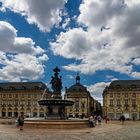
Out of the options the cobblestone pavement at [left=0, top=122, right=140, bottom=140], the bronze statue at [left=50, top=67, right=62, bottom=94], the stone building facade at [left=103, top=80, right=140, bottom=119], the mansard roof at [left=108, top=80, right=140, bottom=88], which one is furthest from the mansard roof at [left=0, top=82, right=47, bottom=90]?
the cobblestone pavement at [left=0, top=122, right=140, bottom=140]

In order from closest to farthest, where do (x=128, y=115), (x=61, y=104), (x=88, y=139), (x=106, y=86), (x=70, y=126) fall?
(x=88, y=139) → (x=70, y=126) → (x=61, y=104) → (x=128, y=115) → (x=106, y=86)

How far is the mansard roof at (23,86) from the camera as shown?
13436 cm

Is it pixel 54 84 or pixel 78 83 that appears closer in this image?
pixel 54 84

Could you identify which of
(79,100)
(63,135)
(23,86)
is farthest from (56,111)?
(23,86)

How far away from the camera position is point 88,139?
2309 cm

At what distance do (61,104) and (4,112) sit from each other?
9732 centimetres

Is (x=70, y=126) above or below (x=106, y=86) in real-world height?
below

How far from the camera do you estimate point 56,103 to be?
42781mm

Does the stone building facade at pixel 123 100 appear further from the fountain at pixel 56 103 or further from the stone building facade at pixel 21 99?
the fountain at pixel 56 103

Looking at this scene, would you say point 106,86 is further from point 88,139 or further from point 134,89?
point 88,139

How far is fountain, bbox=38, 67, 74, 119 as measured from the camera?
140 ft

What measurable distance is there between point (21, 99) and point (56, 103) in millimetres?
94798

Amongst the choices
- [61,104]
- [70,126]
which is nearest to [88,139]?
[70,126]

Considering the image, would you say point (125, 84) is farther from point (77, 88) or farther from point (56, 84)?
point (56, 84)
